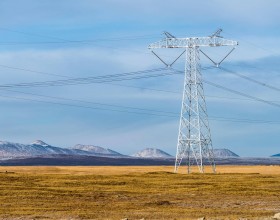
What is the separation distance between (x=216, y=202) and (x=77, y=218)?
17.1m

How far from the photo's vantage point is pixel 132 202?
198 feet

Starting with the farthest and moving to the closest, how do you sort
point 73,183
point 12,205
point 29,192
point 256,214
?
1. point 73,183
2. point 29,192
3. point 12,205
4. point 256,214

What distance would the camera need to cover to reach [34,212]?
1982 inches

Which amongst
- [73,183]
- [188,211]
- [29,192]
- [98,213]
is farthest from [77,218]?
[73,183]

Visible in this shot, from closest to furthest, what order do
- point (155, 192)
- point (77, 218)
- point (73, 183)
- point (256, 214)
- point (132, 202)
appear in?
point (77, 218)
point (256, 214)
point (132, 202)
point (155, 192)
point (73, 183)

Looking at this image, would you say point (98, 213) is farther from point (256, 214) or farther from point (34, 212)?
point (256, 214)

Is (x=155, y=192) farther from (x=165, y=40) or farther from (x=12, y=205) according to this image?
(x=165, y=40)

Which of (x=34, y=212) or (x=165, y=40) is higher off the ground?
(x=165, y=40)

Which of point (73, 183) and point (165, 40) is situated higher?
point (165, 40)

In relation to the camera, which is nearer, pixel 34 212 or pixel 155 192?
pixel 34 212

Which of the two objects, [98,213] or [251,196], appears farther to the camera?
[251,196]

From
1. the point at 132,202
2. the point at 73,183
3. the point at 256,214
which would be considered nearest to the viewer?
the point at 256,214

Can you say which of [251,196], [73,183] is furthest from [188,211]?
[73,183]

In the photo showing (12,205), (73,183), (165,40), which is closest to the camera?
(12,205)
